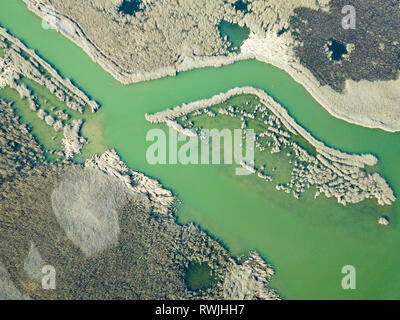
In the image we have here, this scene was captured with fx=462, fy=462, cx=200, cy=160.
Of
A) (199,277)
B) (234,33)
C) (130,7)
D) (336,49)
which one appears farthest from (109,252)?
(336,49)

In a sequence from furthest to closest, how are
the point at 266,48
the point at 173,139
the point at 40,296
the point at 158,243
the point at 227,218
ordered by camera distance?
1. the point at 266,48
2. the point at 173,139
3. the point at 227,218
4. the point at 158,243
5. the point at 40,296

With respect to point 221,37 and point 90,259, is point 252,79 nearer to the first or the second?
point 221,37

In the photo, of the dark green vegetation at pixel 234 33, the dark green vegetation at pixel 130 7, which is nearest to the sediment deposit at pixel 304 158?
the dark green vegetation at pixel 234 33


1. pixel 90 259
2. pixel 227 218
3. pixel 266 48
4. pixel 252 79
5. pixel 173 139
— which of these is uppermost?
pixel 266 48

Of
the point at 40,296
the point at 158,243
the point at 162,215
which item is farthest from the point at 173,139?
the point at 40,296

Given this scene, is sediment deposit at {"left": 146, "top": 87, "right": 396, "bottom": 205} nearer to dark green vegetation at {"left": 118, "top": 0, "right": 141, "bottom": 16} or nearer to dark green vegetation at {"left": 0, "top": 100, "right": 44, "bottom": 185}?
dark green vegetation at {"left": 0, "top": 100, "right": 44, "bottom": 185}

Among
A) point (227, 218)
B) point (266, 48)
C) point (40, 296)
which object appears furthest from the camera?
point (266, 48)
